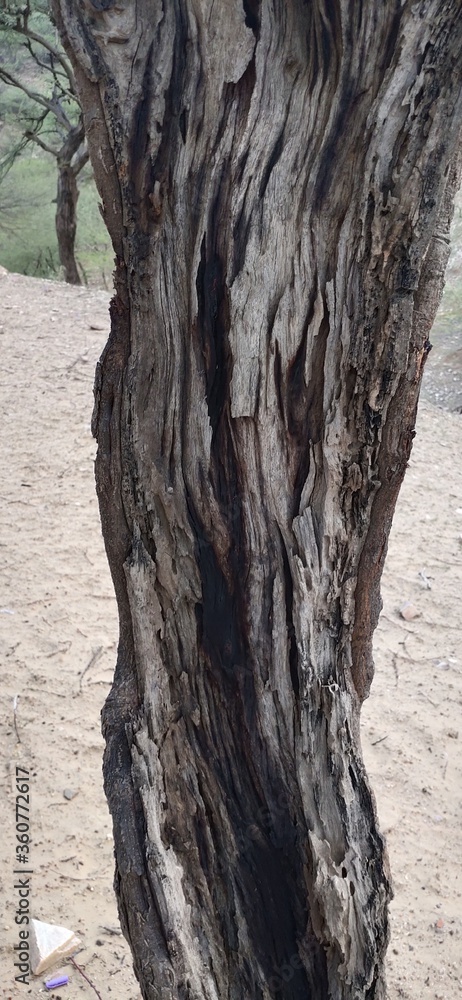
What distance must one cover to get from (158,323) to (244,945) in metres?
0.98

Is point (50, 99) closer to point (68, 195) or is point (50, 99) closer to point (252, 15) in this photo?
point (68, 195)

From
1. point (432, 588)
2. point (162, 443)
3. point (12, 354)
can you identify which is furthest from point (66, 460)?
point (162, 443)

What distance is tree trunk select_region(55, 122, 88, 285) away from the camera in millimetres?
9703

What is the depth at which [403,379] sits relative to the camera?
1.21 m

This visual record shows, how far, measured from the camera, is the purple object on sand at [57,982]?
7.25ft

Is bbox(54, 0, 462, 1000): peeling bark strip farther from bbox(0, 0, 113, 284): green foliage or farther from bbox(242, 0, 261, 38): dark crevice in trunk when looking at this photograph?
bbox(0, 0, 113, 284): green foliage

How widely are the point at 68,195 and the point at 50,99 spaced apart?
170cm

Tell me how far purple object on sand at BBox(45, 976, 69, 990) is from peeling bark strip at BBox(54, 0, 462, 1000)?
1129 mm

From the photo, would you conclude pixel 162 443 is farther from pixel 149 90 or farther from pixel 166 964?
pixel 166 964

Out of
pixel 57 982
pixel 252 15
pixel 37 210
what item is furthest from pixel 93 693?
pixel 37 210

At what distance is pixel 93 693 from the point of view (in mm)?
3361

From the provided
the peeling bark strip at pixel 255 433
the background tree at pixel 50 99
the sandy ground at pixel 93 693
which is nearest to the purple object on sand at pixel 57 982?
the sandy ground at pixel 93 693

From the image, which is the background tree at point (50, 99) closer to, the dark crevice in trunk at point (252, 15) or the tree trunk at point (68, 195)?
the tree trunk at point (68, 195)

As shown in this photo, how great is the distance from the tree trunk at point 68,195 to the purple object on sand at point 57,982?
875 cm
